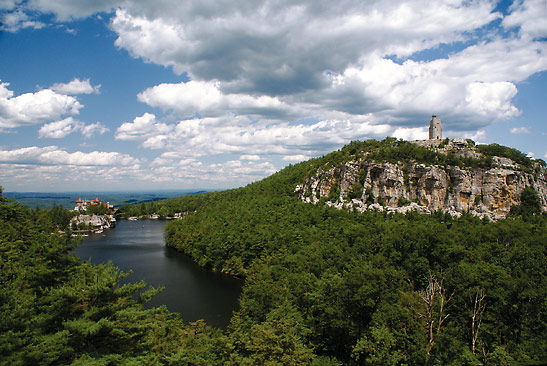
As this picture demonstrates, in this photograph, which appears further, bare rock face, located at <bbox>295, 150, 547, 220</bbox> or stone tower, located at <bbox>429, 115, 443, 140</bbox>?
stone tower, located at <bbox>429, 115, 443, 140</bbox>

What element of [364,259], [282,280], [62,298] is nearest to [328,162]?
[364,259]

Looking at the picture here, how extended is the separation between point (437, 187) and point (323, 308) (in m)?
30.6

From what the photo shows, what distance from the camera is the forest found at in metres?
9.86

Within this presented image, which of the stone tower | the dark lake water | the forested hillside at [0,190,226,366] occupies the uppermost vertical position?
the stone tower

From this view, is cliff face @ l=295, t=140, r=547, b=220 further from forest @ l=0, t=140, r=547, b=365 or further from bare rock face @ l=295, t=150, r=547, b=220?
forest @ l=0, t=140, r=547, b=365

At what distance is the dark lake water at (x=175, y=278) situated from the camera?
25.8m

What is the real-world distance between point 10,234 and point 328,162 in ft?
148

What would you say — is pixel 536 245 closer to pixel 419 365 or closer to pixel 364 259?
pixel 364 259

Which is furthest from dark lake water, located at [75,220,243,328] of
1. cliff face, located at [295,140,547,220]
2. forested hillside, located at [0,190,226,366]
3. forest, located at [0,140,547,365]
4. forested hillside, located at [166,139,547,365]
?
cliff face, located at [295,140,547,220]

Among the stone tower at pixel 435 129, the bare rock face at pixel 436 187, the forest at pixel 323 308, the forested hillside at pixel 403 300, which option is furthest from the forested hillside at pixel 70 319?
the stone tower at pixel 435 129

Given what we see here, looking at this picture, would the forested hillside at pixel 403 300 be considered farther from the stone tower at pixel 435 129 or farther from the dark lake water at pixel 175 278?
the stone tower at pixel 435 129

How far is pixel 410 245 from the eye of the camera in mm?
25219

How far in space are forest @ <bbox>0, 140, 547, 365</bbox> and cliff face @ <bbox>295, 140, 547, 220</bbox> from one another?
11.1m

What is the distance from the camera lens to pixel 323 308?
16.8 metres
